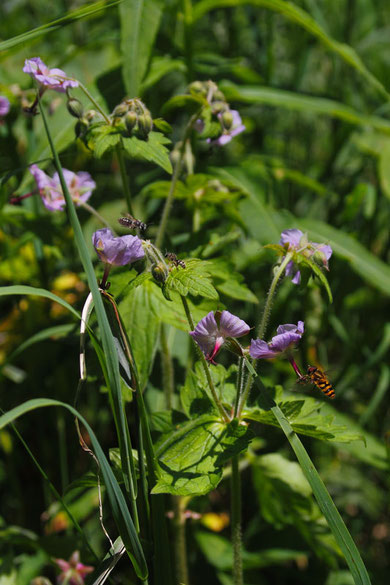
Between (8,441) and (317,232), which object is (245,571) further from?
(317,232)

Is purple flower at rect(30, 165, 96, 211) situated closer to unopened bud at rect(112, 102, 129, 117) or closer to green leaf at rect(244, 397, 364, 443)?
unopened bud at rect(112, 102, 129, 117)

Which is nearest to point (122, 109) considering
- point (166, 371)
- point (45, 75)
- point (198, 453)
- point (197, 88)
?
point (45, 75)

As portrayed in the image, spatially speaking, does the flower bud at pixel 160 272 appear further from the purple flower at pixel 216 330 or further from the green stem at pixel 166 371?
the green stem at pixel 166 371

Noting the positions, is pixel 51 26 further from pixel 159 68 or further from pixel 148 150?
pixel 159 68

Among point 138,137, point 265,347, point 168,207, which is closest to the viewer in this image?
point 265,347

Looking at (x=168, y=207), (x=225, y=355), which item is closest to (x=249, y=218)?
(x=168, y=207)

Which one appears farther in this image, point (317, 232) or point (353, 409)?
point (353, 409)

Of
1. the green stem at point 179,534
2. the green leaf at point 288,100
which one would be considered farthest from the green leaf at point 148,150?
the green stem at point 179,534
